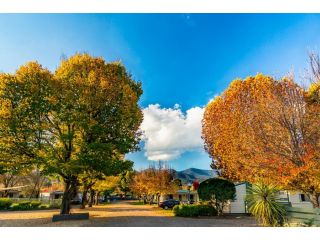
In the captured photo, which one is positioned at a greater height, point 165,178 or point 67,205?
point 165,178

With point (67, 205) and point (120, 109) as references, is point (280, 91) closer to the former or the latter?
point (120, 109)

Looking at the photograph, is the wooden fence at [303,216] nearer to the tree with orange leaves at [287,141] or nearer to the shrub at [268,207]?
the shrub at [268,207]

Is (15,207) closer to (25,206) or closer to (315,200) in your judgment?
(25,206)

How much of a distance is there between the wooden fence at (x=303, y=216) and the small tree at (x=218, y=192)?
13.6 meters

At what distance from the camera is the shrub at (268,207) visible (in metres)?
14.6

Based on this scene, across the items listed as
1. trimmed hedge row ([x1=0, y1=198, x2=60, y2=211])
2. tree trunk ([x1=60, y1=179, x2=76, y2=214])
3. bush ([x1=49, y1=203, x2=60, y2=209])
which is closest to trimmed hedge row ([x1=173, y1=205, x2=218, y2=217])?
tree trunk ([x1=60, y1=179, x2=76, y2=214])

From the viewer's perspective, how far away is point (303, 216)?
14047 millimetres

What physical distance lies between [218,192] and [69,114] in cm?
1660

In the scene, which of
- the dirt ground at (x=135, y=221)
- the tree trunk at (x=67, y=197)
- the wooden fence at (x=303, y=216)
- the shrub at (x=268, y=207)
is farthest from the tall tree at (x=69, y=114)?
the wooden fence at (x=303, y=216)

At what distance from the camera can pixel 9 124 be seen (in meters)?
19.8
